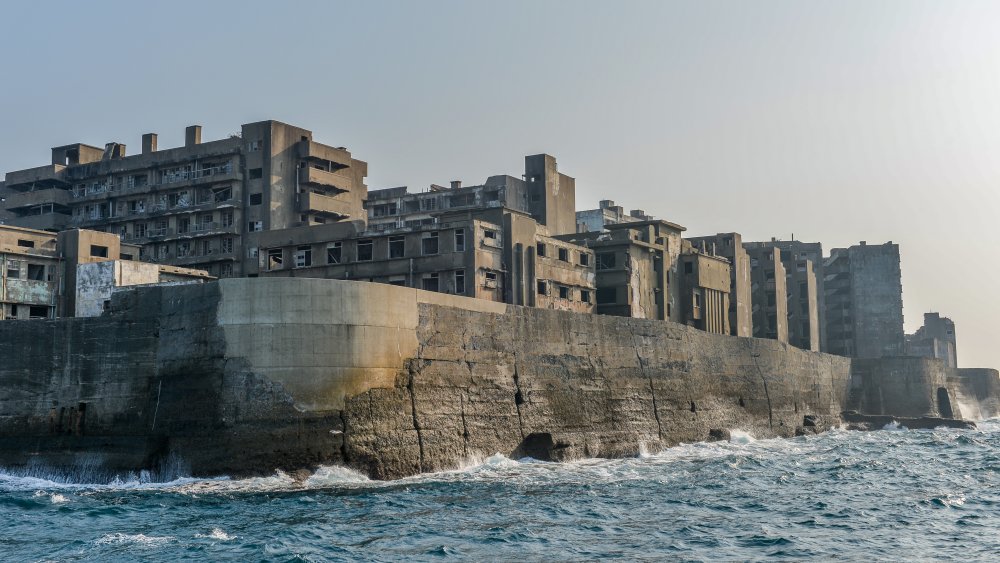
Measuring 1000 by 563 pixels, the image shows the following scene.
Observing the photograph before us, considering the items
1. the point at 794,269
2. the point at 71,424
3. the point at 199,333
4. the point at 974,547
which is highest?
the point at 794,269

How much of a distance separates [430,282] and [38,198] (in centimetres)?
4118

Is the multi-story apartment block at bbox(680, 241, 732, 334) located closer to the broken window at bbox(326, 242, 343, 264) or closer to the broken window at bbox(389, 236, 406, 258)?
the broken window at bbox(389, 236, 406, 258)

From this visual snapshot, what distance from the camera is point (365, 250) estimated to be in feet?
222

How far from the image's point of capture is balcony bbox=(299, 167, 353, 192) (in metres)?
82.8

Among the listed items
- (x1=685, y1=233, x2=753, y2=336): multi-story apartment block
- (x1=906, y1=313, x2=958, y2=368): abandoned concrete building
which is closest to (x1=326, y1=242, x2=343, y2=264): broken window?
(x1=685, y1=233, x2=753, y2=336): multi-story apartment block

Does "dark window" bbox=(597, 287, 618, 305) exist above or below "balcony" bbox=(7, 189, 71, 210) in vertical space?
below

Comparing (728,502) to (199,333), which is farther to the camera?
(199,333)

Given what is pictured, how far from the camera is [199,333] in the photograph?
131 feet

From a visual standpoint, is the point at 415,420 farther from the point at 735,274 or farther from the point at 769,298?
the point at 769,298

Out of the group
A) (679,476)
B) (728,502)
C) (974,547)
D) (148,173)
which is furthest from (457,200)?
(974,547)

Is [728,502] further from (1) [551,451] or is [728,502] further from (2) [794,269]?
(2) [794,269]

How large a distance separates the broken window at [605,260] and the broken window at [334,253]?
18855mm

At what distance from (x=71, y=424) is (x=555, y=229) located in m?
52.3

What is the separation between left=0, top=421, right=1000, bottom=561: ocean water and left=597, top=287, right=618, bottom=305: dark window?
2907cm
